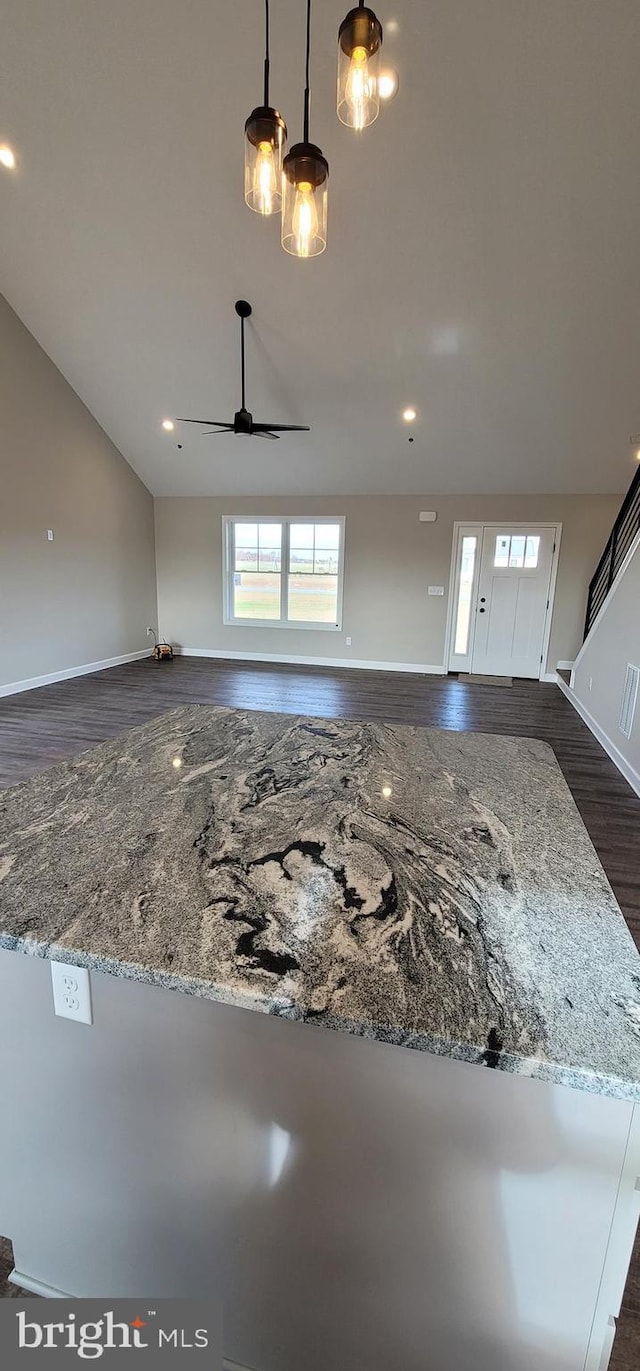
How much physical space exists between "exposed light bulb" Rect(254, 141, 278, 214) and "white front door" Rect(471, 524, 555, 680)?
604 centimetres

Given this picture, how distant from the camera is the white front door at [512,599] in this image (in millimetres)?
7090

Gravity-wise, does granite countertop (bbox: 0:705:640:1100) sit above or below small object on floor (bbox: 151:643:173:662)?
above

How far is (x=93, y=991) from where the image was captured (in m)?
0.88

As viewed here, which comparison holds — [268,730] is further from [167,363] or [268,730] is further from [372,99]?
[167,363]

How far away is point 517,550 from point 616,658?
9.58 feet

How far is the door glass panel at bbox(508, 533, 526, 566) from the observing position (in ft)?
23.3

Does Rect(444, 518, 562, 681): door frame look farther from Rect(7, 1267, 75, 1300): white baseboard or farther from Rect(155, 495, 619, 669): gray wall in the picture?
Rect(7, 1267, 75, 1300): white baseboard

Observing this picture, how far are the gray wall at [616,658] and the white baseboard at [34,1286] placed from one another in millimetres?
3862

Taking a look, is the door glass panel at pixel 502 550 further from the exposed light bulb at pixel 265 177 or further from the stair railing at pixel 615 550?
the exposed light bulb at pixel 265 177

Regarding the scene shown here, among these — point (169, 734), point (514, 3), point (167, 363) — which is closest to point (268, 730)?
point (169, 734)

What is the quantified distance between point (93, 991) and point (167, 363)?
6.03 m

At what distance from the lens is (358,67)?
1.36 meters

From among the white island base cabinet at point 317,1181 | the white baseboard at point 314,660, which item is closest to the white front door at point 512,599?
the white baseboard at point 314,660

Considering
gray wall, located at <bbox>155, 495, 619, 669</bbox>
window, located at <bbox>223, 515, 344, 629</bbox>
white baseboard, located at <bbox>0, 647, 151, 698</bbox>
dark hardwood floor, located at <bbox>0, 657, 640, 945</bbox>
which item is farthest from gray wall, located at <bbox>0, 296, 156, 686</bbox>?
window, located at <bbox>223, 515, 344, 629</bbox>
